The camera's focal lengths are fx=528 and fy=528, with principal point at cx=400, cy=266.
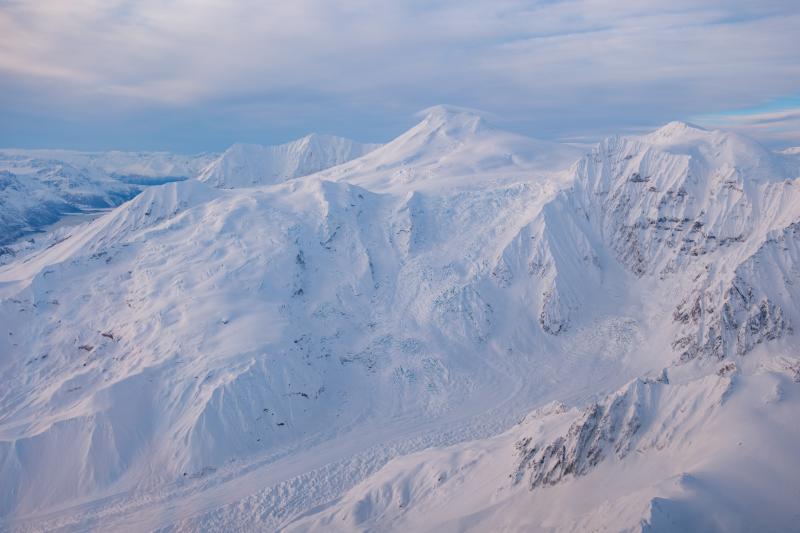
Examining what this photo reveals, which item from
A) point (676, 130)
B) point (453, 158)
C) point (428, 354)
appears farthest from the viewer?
point (453, 158)

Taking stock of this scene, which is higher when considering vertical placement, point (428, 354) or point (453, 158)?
point (453, 158)

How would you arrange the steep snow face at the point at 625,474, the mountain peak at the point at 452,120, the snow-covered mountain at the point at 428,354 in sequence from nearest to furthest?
the steep snow face at the point at 625,474, the snow-covered mountain at the point at 428,354, the mountain peak at the point at 452,120

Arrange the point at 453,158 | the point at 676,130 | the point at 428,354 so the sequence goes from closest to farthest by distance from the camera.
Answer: the point at 428,354 < the point at 676,130 < the point at 453,158

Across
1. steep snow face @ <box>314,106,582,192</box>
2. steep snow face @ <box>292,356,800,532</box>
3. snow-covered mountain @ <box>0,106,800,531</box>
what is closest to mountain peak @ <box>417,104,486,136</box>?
steep snow face @ <box>314,106,582,192</box>

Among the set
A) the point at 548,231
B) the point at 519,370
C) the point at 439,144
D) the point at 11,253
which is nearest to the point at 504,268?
the point at 548,231

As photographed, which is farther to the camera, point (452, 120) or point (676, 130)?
point (452, 120)

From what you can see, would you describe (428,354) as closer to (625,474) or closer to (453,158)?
(625,474)

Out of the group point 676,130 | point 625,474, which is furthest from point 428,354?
point 676,130

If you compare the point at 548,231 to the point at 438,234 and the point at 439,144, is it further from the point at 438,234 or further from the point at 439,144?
the point at 439,144

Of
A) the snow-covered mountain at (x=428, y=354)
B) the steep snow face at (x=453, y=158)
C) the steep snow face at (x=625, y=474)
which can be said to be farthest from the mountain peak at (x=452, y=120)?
the steep snow face at (x=625, y=474)

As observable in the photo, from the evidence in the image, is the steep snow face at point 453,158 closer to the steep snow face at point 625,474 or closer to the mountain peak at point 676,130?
the mountain peak at point 676,130
